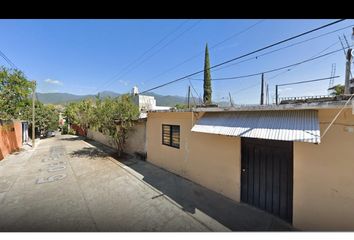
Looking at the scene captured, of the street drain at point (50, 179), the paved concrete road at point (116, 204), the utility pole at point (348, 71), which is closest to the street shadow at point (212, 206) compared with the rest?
the paved concrete road at point (116, 204)

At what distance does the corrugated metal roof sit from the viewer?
3658 millimetres

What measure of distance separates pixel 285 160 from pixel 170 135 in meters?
4.78

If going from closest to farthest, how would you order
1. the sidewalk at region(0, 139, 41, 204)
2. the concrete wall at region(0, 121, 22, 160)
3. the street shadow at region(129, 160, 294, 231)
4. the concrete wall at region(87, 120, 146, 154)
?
the street shadow at region(129, 160, 294, 231) < the sidewalk at region(0, 139, 41, 204) < the concrete wall at region(87, 120, 146, 154) < the concrete wall at region(0, 121, 22, 160)

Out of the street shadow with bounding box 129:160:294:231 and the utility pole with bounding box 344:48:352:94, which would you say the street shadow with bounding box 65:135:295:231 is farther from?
the utility pole with bounding box 344:48:352:94

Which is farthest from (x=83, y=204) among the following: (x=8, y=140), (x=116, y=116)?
(x=8, y=140)

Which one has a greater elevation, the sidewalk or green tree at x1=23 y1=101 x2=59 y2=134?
green tree at x1=23 y1=101 x2=59 y2=134

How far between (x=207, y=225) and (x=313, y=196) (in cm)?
241

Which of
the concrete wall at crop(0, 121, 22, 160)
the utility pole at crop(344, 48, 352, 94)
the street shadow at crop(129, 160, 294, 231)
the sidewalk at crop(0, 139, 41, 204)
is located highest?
the utility pole at crop(344, 48, 352, 94)

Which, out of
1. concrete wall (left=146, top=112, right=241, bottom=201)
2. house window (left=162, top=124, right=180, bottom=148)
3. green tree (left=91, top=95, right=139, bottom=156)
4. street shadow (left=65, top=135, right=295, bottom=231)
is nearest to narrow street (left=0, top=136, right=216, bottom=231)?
street shadow (left=65, top=135, right=295, bottom=231)

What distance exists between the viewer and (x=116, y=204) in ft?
17.6

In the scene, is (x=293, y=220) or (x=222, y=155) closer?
(x=293, y=220)
